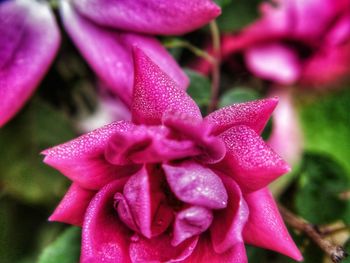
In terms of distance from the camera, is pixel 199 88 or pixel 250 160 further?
pixel 199 88

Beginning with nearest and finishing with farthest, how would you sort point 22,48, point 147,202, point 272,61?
point 147,202, point 22,48, point 272,61

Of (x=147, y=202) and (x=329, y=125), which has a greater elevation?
(x=147, y=202)

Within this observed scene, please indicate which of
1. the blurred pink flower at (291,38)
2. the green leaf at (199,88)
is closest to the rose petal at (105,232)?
the green leaf at (199,88)

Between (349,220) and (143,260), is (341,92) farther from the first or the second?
(143,260)

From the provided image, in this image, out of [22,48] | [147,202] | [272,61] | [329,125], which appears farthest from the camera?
[329,125]

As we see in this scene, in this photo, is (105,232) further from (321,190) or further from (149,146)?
(321,190)

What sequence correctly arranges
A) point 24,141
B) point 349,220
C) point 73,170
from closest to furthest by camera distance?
point 73,170 → point 349,220 → point 24,141

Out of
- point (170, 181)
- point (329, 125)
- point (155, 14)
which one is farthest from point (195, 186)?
point (329, 125)

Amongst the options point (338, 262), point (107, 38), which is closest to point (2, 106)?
point (107, 38)
